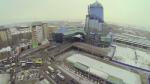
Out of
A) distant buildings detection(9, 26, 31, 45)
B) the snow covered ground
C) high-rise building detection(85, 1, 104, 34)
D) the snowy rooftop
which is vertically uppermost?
high-rise building detection(85, 1, 104, 34)

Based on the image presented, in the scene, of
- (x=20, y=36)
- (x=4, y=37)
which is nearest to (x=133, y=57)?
(x=20, y=36)

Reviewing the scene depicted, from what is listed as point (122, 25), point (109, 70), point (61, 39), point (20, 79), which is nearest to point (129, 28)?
point (122, 25)

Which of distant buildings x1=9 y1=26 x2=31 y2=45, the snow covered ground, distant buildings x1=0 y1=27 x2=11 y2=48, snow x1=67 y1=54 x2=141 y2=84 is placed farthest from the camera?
distant buildings x1=9 y1=26 x2=31 y2=45

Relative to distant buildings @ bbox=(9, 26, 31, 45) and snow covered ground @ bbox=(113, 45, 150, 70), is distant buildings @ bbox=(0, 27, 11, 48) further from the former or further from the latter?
snow covered ground @ bbox=(113, 45, 150, 70)

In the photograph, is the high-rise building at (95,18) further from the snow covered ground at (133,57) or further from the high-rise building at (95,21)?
the snow covered ground at (133,57)

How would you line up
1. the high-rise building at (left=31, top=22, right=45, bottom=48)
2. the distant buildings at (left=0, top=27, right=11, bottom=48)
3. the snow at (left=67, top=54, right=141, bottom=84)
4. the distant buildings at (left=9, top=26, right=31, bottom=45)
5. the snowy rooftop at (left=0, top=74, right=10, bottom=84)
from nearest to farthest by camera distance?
the snowy rooftop at (left=0, top=74, right=10, bottom=84) < the snow at (left=67, top=54, right=141, bottom=84) < the distant buildings at (left=0, top=27, right=11, bottom=48) < the high-rise building at (left=31, top=22, right=45, bottom=48) < the distant buildings at (left=9, top=26, right=31, bottom=45)

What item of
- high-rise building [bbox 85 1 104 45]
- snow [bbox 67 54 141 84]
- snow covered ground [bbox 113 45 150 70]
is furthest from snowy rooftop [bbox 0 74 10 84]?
high-rise building [bbox 85 1 104 45]

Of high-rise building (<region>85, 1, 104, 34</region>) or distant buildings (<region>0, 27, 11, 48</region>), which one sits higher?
high-rise building (<region>85, 1, 104, 34</region>)

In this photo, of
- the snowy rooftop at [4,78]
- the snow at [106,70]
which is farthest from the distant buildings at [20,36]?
the snow at [106,70]
